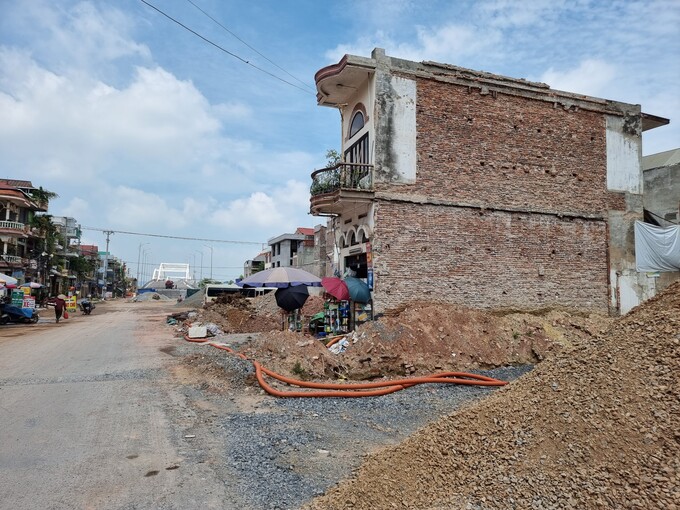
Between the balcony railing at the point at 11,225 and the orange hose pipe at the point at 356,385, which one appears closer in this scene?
the orange hose pipe at the point at 356,385

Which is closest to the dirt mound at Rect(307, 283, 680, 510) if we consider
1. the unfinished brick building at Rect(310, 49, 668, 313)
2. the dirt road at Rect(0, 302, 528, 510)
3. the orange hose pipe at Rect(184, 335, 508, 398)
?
the dirt road at Rect(0, 302, 528, 510)

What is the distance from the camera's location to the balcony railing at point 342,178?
48.7 ft

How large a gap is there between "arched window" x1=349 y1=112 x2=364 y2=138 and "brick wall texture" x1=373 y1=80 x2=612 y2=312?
2083 millimetres

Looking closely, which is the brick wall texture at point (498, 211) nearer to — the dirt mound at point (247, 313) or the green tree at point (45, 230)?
the dirt mound at point (247, 313)

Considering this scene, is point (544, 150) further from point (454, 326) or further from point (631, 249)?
→ point (454, 326)

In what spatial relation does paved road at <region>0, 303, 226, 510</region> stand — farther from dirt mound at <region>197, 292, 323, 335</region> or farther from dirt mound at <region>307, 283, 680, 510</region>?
dirt mound at <region>197, 292, 323, 335</region>

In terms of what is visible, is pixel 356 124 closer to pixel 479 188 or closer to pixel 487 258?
pixel 479 188

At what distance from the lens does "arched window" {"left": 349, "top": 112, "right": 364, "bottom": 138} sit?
16234 mm

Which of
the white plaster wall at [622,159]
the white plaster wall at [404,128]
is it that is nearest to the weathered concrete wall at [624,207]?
the white plaster wall at [622,159]

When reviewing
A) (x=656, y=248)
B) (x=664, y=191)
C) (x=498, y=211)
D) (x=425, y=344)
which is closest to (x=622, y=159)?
(x=656, y=248)

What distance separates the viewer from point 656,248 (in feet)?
57.6

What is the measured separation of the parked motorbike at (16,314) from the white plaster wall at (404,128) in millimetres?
22678

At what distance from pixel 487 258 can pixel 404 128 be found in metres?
5.34

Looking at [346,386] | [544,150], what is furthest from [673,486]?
[544,150]
